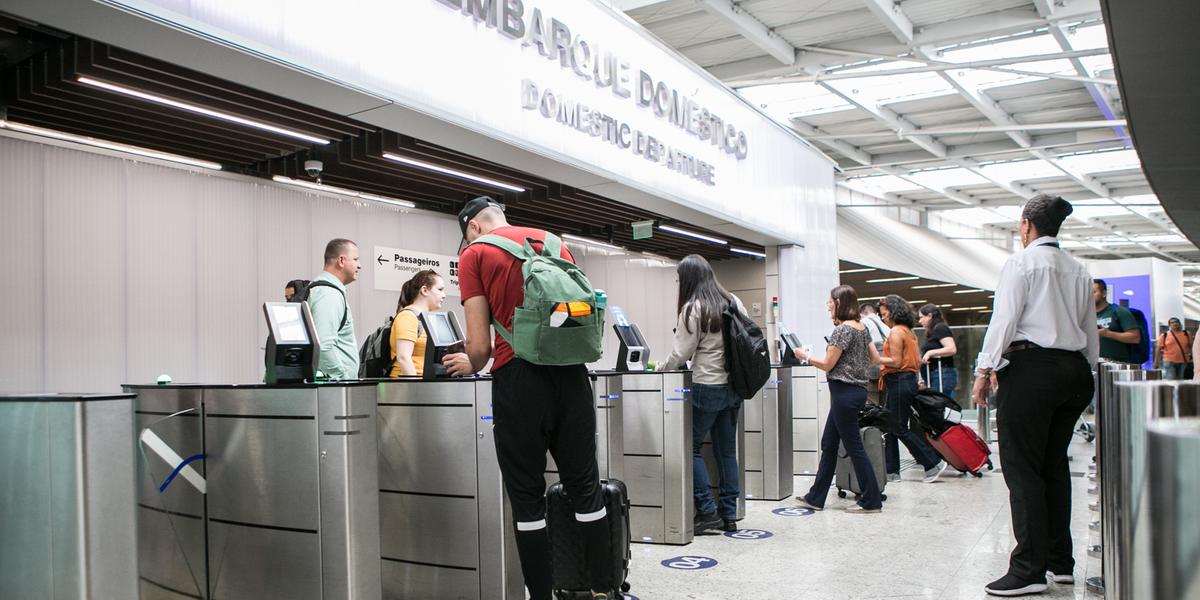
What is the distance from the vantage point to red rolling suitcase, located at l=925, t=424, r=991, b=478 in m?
7.85

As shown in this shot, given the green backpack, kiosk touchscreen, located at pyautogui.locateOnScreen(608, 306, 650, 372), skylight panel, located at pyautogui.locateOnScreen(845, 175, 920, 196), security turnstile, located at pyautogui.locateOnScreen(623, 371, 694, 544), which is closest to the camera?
the green backpack

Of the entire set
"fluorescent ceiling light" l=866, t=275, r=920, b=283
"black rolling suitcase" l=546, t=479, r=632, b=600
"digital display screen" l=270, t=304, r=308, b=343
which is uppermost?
"fluorescent ceiling light" l=866, t=275, r=920, b=283

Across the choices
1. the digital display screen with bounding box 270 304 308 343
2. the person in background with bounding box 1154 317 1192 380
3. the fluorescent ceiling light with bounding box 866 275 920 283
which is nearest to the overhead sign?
the digital display screen with bounding box 270 304 308 343

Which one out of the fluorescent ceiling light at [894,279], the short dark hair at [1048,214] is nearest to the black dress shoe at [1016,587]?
the short dark hair at [1048,214]

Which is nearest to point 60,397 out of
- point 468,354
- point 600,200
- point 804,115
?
point 468,354

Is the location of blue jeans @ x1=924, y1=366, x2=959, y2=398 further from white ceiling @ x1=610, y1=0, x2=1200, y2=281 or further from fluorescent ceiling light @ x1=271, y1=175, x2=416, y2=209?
fluorescent ceiling light @ x1=271, y1=175, x2=416, y2=209

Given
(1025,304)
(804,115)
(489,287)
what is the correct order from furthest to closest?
(804,115)
(1025,304)
(489,287)

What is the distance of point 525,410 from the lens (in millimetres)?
3176

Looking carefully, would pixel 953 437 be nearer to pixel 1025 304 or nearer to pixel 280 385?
pixel 1025 304

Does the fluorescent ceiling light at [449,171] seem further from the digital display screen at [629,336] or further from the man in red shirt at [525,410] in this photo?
the man in red shirt at [525,410]

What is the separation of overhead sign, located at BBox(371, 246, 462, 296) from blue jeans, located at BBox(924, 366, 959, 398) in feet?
18.0

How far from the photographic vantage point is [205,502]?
12.8 ft

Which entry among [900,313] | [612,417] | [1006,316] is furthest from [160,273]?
[900,313]

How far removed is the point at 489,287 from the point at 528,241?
0.24m
